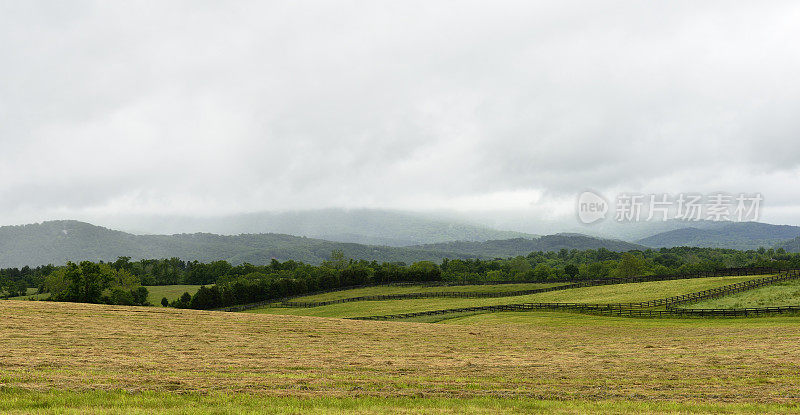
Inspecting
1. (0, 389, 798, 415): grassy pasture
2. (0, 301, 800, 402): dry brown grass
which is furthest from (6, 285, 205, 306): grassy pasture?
(0, 389, 798, 415): grassy pasture

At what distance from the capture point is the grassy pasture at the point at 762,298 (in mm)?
50156

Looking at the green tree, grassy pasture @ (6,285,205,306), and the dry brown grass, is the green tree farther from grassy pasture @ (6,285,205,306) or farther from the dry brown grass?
grassy pasture @ (6,285,205,306)

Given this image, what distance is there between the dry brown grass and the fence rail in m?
5.81

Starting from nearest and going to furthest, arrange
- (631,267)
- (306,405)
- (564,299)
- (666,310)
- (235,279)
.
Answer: (306,405)
(666,310)
(564,299)
(235,279)
(631,267)

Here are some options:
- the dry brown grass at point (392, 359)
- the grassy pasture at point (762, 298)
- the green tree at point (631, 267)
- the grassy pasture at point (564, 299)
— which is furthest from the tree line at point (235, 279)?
the grassy pasture at point (762, 298)

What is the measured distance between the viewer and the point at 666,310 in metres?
51.3

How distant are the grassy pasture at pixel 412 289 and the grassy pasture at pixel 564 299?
33.1 ft

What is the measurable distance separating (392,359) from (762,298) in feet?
160

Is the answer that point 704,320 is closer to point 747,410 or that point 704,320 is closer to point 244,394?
point 747,410

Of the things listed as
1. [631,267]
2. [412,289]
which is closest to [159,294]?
[412,289]

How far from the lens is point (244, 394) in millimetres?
16094

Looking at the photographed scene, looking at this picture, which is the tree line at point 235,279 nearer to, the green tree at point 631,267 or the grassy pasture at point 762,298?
the green tree at point 631,267

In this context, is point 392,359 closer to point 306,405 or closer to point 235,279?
point 306,405

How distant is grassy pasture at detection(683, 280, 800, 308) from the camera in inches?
1975
